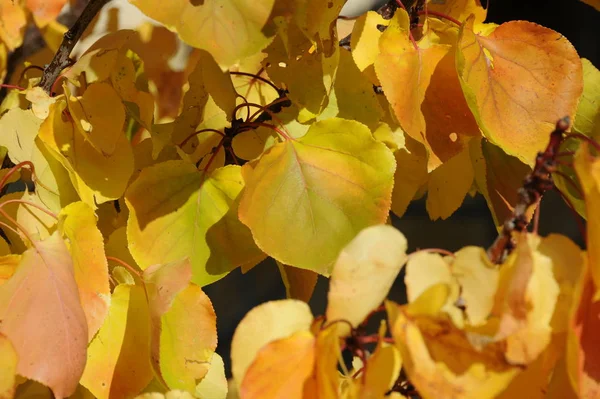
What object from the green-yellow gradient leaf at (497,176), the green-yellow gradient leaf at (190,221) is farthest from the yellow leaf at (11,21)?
the green-yellow gradient leaf at (497,176)

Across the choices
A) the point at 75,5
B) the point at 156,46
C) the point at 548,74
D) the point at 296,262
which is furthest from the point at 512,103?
the point at 75,5

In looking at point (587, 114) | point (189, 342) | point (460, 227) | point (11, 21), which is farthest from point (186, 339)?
point (460, 227)

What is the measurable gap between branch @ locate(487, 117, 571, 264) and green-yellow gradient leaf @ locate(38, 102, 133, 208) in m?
0.21

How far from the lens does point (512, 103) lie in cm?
35

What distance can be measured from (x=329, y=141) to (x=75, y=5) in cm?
48

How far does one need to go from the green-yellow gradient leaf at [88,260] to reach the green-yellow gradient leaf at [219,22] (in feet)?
0.35

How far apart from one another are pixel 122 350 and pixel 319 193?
0.12 meters

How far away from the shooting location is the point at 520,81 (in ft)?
1.16

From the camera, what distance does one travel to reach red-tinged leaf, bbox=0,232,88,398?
0.95ft

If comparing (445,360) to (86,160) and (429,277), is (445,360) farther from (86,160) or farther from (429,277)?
(86,160)

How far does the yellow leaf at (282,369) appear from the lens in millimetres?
250

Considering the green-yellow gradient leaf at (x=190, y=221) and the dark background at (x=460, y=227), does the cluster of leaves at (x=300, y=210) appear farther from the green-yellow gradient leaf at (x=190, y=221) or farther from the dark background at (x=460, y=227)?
the dark background at (x=460, y=227)

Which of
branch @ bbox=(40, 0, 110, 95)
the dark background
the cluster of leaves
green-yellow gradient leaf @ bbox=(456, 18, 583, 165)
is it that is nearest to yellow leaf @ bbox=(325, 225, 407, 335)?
the cluster of leaves

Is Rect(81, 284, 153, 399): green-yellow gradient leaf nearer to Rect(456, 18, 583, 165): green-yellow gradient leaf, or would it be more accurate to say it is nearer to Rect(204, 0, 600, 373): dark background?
Rect(456, 18, 583, 165): green-yellow gradient leaf
